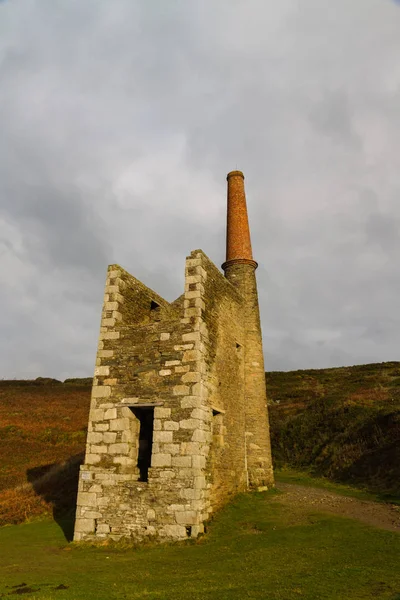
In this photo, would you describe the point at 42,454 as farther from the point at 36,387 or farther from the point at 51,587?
the point at 36,387

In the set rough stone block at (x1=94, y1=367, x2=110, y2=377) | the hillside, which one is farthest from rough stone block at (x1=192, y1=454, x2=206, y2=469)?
the hillside

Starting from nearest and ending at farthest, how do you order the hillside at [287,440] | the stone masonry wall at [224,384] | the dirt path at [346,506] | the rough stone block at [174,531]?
the rough stone block at [174,531] < the dirt path at [346,506] < the stone masonry wall at [224,384] < the hillside at [287,440]

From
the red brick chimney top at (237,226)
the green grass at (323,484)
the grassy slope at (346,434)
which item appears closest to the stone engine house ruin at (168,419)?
the red brick chimney top at (237,226)

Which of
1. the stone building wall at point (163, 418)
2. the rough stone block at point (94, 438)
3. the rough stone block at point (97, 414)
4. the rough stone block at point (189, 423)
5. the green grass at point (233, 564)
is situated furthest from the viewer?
the rough stone block at point (97, 414)

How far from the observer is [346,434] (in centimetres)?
2395

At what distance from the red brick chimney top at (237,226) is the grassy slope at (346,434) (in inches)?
405

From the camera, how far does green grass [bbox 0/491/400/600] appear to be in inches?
263

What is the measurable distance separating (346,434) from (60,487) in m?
14.8

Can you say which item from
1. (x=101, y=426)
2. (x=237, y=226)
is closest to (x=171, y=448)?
(x=101, y=426)

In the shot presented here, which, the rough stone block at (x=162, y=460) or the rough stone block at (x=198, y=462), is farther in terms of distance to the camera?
the rough stone block at (x=162, y=460)

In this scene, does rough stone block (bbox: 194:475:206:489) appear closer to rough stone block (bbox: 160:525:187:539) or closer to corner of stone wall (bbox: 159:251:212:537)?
corner of stone wall (bbox: 159:251:212:537)

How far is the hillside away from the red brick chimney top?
10475mm

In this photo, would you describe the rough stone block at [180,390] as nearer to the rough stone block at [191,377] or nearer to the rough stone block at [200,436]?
the rough stone block at [191,377]

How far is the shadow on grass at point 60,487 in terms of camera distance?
1448cm
